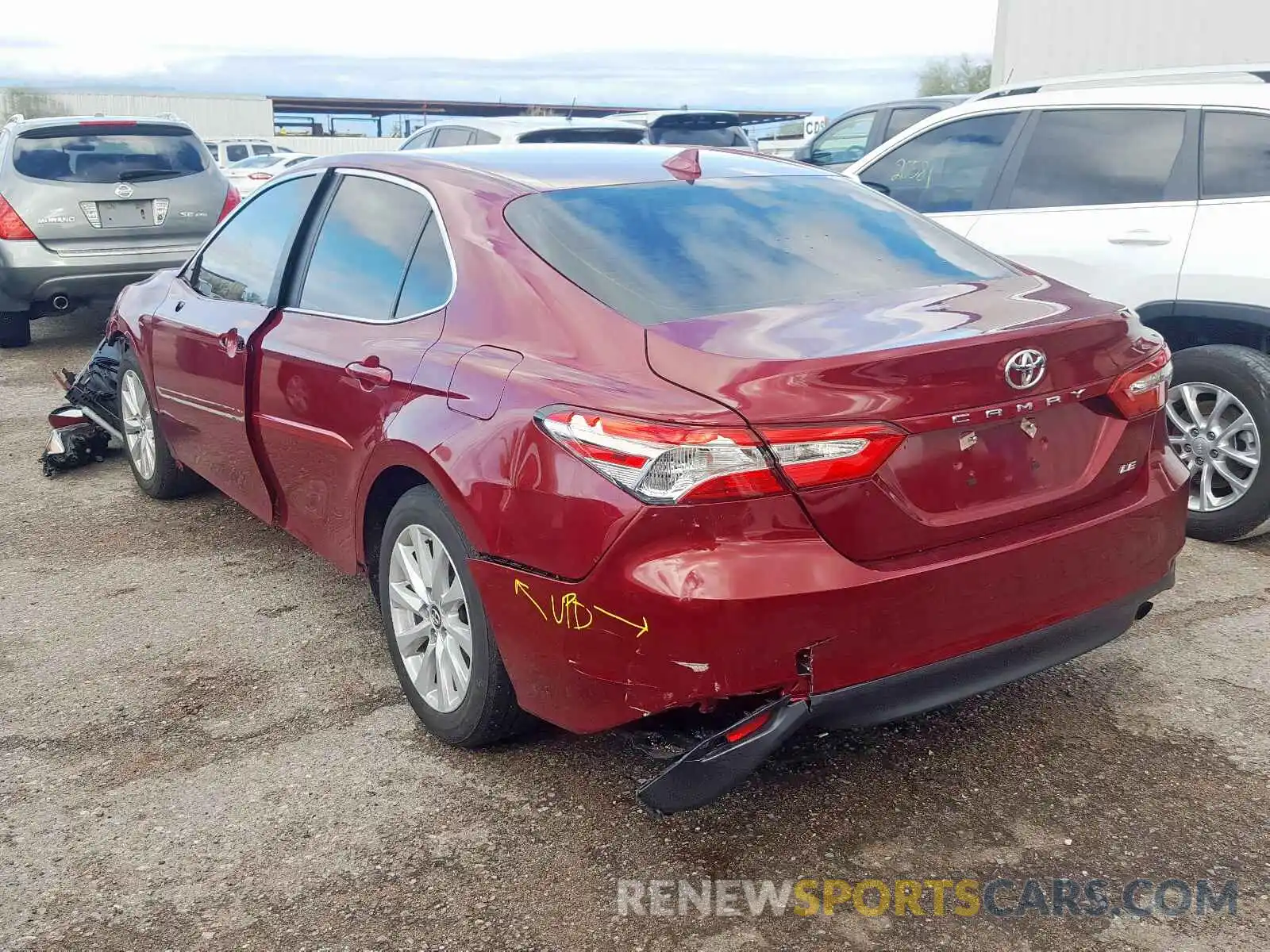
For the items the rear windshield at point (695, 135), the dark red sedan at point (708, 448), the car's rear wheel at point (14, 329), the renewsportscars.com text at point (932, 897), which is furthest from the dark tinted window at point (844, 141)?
the renewsportscars.com text at point (932, 897)

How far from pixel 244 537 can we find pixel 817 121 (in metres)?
16.4

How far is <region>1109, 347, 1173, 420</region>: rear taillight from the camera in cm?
298

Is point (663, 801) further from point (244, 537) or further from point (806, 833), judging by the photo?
point (244, 537)

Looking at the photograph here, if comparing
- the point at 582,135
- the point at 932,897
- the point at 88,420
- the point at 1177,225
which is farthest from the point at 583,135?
the point at 932,897

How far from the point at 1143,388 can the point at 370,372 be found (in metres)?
2.05

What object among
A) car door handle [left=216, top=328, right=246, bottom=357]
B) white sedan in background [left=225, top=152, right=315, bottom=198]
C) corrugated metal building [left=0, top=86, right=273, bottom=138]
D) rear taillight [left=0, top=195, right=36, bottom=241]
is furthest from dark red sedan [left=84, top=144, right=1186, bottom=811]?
corrugated metal building [left=0, top=86, right=273, bottom=138]

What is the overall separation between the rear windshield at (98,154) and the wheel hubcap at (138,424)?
13.7 ft

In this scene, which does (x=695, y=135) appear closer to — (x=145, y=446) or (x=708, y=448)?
(x=145, y=446)

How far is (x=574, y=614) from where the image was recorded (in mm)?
2691

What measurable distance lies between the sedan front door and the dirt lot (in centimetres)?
68

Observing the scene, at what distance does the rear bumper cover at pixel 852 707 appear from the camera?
2.58 m

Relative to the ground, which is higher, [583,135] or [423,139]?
[583,135]

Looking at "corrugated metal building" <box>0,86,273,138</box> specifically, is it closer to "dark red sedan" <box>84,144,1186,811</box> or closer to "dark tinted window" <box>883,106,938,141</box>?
"dark tinted window" <box>883,106,938,141</box>

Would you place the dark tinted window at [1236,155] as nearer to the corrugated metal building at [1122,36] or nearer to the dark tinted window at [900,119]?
the dark tinted window at [900,119]
